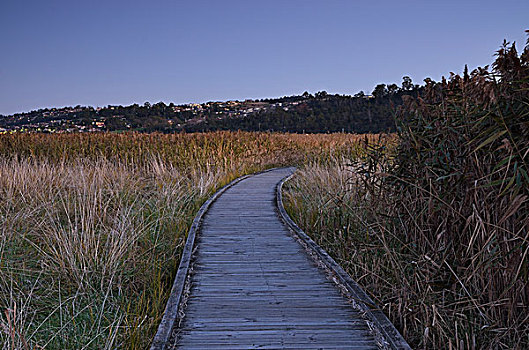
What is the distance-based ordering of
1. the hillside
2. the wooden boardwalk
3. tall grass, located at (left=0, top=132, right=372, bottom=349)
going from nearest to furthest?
the wooden boardwalk
tall grass, located at (left=0, top=132, right=372, bottom=349)
the hillside

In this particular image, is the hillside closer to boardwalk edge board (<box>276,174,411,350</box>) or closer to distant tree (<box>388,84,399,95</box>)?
distant tree (<box>388,84,399,95</box>)

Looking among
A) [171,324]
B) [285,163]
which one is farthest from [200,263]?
[285,163]

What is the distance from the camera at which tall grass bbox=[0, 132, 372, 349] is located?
121 inches

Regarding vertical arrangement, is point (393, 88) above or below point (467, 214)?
above

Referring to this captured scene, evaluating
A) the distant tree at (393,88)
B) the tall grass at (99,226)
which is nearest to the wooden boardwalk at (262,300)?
the tall grass at (99,226)

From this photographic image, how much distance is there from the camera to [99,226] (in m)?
5.82

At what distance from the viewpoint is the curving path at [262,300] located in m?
2.71

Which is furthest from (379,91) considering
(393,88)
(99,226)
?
(99,226)

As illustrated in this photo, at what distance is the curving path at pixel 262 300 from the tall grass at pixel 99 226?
1.34ft

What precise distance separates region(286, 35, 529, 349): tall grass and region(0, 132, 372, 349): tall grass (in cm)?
213

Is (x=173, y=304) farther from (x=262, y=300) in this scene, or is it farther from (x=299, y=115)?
(x=299, y=115)

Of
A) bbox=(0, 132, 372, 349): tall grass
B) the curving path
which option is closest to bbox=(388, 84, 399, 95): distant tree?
bbox=(0, 132, 372, 349): tall grass

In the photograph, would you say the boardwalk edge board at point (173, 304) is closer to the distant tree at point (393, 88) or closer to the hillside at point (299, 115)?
the hillside at point (299, 115)

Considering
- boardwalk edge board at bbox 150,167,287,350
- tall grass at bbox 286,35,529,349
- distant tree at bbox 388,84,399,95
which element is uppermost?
distant tree at bbox 388,84,399,95
